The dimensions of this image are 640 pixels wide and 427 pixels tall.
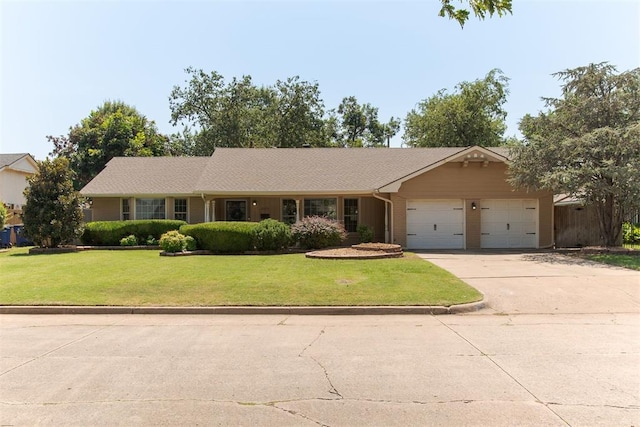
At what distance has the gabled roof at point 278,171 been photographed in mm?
20531

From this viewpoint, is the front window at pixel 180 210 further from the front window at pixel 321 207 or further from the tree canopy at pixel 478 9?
the tree canopy at pixel 478 9

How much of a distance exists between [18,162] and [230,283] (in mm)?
30224

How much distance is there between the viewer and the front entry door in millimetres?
22469

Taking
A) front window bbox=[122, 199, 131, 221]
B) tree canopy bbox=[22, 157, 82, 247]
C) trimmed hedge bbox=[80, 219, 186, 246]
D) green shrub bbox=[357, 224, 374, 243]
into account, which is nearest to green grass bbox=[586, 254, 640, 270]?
green shrub bbox=[357, 224, 374, 243]

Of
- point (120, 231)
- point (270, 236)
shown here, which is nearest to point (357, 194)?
point (270, 236)

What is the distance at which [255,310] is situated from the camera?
9016 millimetres

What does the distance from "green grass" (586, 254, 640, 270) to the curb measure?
7677 millimetres

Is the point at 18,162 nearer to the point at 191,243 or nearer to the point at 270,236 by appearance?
the point at 191,243

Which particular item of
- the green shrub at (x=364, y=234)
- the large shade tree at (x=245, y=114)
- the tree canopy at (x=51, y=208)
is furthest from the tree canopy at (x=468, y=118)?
the tree canopy at (x=51, y=208)

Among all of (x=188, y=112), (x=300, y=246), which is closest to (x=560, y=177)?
(x=300, y=246)

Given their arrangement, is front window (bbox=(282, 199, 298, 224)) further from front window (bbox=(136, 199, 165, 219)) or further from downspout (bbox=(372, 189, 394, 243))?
front window (bbox=(136, 199, 165, 219))

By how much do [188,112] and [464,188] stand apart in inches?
1187

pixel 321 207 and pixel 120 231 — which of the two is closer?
pixel 120 231

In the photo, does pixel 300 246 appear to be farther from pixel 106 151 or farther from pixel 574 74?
pixel 106 151
